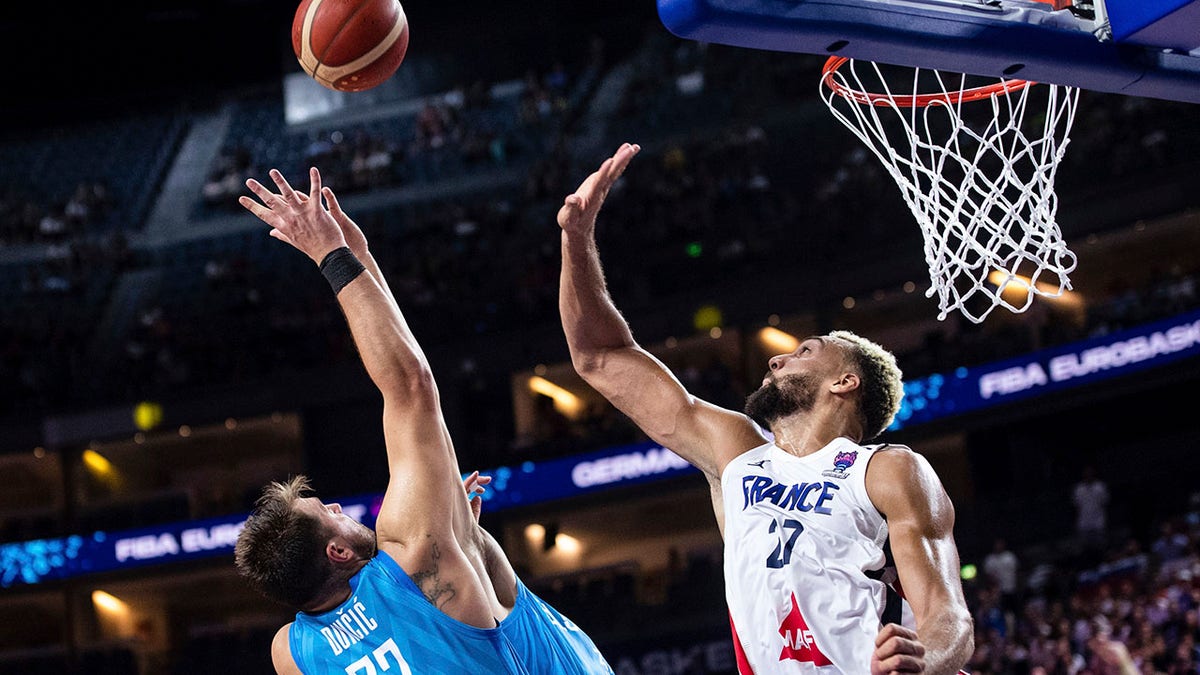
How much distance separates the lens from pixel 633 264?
17328 millimetres

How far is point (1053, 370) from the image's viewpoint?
1409 cm

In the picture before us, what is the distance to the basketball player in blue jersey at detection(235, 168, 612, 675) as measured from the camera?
9.37 feet

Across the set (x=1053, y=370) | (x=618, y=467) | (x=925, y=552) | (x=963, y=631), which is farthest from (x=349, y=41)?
(x=1053, y=370)

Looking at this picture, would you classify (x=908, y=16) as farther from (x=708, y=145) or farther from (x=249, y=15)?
(x=249, y=15)

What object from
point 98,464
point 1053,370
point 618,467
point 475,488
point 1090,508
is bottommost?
point 475,488

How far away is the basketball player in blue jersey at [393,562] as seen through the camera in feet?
9.37

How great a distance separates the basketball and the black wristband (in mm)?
1377

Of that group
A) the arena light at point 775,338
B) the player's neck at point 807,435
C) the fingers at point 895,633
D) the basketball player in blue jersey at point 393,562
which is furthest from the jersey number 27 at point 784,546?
the arena light at point 775,338

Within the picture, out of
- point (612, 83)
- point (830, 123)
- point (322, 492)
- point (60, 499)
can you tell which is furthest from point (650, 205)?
point (60, 499)

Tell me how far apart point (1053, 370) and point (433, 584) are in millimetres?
12476

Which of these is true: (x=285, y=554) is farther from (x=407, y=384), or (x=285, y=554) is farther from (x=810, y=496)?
(x=810, y=496)

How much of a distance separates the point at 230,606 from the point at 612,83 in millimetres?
10728

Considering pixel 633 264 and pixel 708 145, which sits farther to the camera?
pixel 708 145

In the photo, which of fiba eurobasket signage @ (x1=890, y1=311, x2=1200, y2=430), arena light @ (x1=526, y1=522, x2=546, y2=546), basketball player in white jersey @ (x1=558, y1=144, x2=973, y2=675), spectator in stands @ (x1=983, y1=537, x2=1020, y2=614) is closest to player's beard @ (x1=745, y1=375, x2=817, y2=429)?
basketball player in white jersey @ (x1=558, y1=144, x2=973, y2=675)
